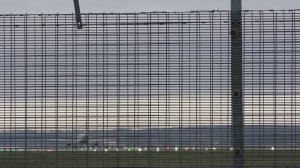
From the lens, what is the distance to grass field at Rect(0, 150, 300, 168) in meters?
5.13

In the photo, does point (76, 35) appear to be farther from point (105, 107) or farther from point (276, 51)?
point (276, 51)

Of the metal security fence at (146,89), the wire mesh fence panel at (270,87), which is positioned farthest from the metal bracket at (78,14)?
the wire mesh fence panel at (270,87)

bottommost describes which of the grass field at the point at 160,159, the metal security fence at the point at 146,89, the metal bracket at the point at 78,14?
the grass field at the point at 160,159

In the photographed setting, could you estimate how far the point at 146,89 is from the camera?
514cm

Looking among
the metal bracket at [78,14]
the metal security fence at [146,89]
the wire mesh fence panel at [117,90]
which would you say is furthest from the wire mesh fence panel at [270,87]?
the metal bracket at [78,14]

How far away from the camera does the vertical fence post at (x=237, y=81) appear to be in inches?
197

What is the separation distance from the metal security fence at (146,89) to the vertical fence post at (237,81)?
29mm

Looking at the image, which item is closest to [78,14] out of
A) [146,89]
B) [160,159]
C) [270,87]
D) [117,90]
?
[117,90]

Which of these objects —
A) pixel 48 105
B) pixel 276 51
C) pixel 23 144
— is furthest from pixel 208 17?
pixel 23 144

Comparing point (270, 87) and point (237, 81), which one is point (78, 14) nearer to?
point (237, 81)

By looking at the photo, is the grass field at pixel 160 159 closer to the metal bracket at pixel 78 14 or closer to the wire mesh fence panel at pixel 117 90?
the wire mesh fence panel at pixel 117 90

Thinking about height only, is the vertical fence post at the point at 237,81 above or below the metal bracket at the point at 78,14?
below

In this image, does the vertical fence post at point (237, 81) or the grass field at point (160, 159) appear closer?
the vertical fence post at point (237, 81)

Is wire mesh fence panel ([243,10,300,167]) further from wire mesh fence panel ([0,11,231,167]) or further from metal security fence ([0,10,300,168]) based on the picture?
wire mesh fence panel ([0,11,231,167])
